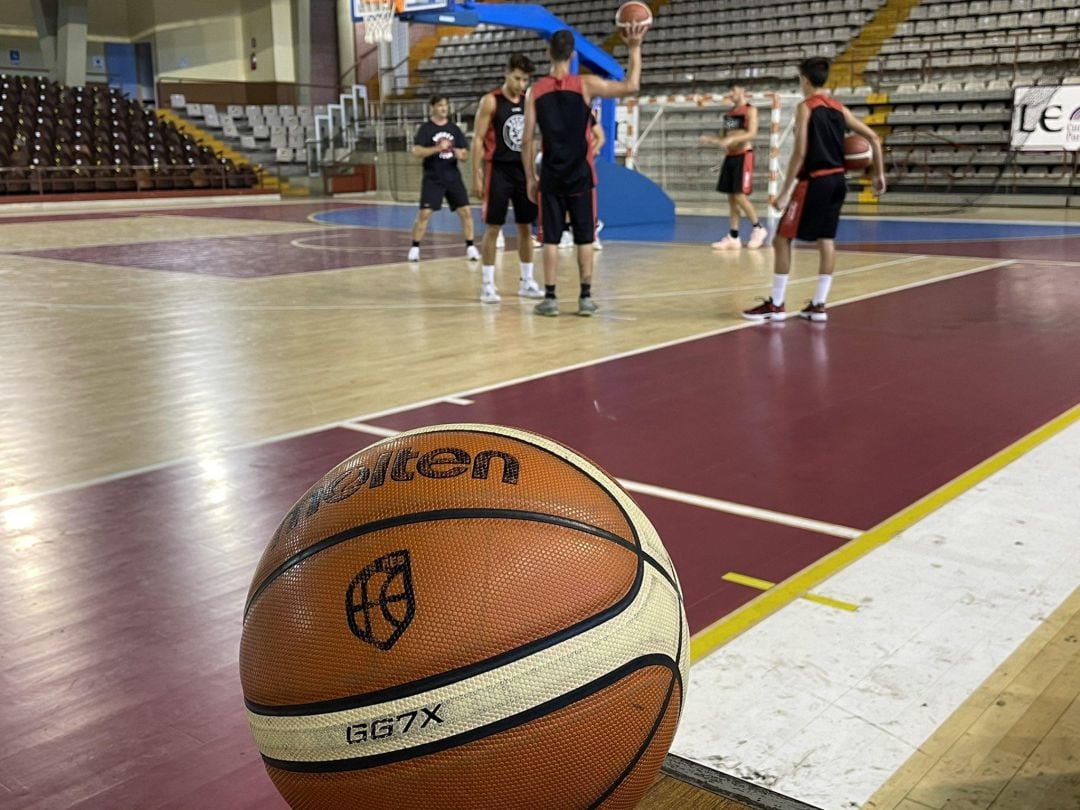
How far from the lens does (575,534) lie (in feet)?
5.74

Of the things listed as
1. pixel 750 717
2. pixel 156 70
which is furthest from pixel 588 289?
pixel 156 70

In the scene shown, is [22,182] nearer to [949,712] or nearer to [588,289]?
[588,289]

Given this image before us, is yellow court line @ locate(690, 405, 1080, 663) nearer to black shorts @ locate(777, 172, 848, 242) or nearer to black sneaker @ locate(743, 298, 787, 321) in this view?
black sneaker @ locate(743, 298, 787, 321)

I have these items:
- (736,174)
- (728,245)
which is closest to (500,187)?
(728,245)

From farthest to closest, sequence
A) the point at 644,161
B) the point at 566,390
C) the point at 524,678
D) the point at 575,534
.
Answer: the point at 644,161 → the point at 566,390 → the point at 575,534 → the point at 524,678

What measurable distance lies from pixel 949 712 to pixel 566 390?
10.8 ft

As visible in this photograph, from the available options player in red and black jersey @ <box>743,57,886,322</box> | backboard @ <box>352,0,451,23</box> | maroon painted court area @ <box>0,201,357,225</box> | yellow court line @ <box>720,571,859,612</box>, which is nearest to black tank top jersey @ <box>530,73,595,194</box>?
player in red and black jersey @ <box>743,57,886,322</box>

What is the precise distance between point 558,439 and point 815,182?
145 inches

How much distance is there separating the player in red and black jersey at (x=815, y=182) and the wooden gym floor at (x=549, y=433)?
0.45 m

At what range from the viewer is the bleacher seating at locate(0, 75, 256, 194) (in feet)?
77.0

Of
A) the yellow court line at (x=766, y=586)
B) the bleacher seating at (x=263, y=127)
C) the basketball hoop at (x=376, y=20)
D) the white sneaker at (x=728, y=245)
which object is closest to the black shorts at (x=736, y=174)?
the white sneaker at (x=728, y=245)

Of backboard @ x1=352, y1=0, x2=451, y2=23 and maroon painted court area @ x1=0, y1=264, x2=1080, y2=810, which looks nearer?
maroon painted court area @ x1=0, y1=264, x2=1080, y2=810

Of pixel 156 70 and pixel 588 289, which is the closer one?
pixel 588 289

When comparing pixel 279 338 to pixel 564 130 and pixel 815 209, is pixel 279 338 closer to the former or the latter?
pixel 564 130
